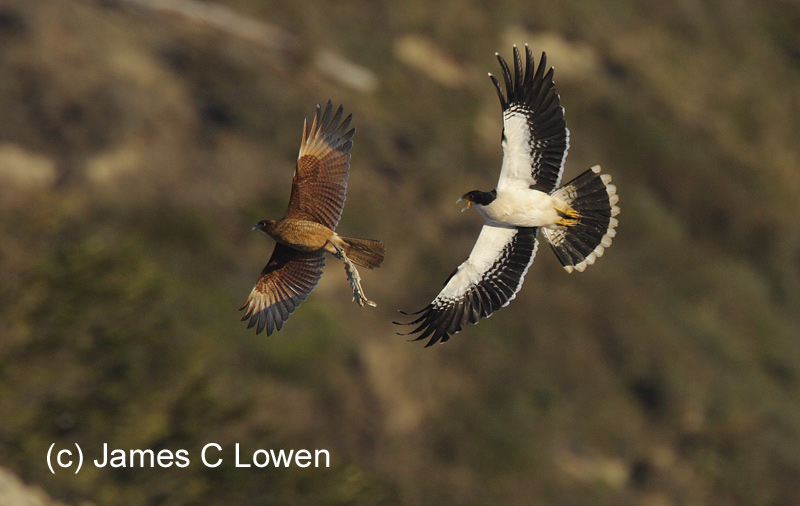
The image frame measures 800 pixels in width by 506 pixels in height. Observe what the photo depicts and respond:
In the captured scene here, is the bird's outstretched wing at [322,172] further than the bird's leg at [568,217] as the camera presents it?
No

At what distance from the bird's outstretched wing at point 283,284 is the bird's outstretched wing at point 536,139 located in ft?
7.98

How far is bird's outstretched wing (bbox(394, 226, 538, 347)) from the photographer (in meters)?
11.7

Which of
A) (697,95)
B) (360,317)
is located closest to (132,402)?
(360,317)

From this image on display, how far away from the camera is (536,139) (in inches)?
443

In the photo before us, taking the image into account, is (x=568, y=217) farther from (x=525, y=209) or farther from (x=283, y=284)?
(x=283, y=284)

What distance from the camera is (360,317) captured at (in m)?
26.7

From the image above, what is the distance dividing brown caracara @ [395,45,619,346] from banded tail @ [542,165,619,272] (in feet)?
0.04

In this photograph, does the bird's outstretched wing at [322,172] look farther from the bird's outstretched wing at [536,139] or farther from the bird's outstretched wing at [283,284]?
the bird's outstretched wing at [536,139]

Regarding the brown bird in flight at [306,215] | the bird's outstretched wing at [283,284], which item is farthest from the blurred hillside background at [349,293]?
the brown bird in flight at [306,215]

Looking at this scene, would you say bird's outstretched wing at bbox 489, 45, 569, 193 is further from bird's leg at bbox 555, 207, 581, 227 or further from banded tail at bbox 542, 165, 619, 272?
banded tail at bbox 542, 165, 619, 272

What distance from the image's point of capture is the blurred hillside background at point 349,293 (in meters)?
25.0

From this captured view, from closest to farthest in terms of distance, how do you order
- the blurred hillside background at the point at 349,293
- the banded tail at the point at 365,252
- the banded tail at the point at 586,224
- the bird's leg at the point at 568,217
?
the banded tail at the point at 365,252
the bird's leg at the point at 568,217
the banded tail at the point at 586,224
the blurred hillside background at the point at 349,293

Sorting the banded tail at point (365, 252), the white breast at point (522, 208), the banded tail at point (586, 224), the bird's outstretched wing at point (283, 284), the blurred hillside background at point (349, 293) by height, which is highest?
the blurred hillside background at point (349, 293)

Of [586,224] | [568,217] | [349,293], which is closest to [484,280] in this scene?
[568,217]
